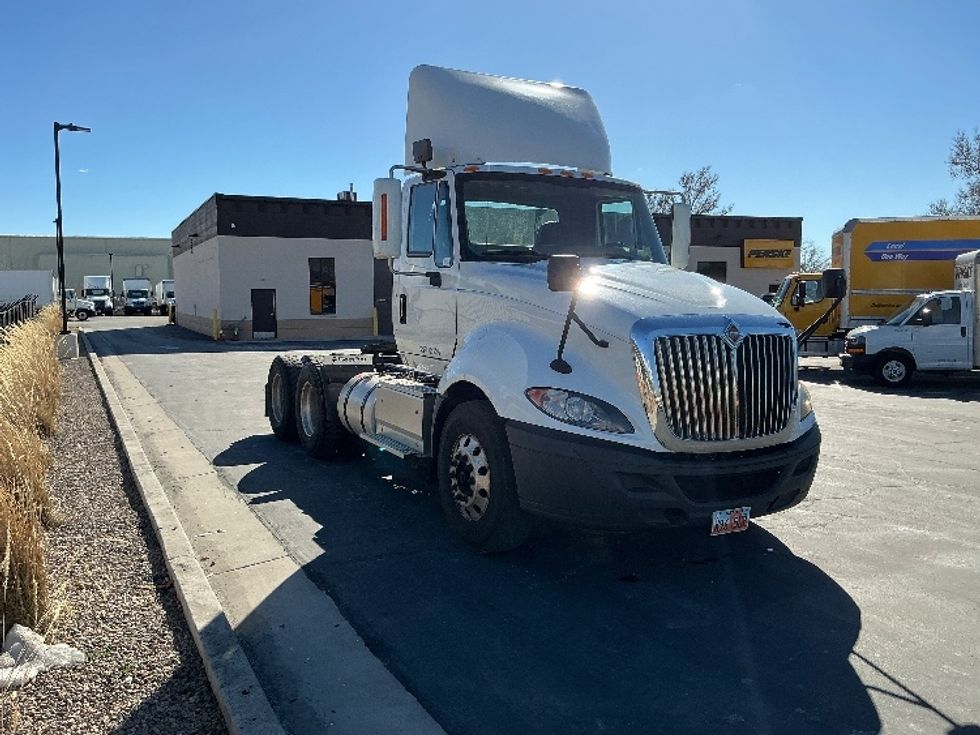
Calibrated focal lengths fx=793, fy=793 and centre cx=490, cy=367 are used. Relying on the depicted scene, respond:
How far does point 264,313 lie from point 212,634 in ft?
98.1

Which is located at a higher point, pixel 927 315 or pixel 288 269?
pixel 288 269

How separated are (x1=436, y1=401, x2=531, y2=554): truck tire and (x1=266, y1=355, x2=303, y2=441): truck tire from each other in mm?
4047

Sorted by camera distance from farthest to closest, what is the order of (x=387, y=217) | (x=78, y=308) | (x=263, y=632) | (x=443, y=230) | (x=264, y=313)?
1. (x=78, y=308)
2. (x=264, y=313)
3. (x=387, y=217)
4. (x=443, y=230)
5. (x=263, y=632)

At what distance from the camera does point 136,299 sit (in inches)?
2253

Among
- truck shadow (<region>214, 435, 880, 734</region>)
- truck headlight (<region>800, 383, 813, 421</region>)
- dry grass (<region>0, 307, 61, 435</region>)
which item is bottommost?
truck shadow (<region>214, 435, 880, 734</region>)

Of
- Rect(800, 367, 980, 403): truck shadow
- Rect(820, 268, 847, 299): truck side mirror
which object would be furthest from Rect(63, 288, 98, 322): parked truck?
Rect(820, 268, 847, 299): truck side mirror

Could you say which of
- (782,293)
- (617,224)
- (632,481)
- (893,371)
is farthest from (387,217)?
(782,293)

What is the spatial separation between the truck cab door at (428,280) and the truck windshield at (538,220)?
210mm

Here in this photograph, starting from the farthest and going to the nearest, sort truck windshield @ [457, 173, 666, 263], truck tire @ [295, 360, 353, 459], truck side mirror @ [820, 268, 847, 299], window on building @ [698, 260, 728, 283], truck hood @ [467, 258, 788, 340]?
window on building @ [698, 260, 728, 283]
truck tire @ [295, 360, 353, 459]
truck windshield @ [457, 173, 666, 263]
truck side mirror @ [820, 268, 847, 299]
truck hood @ [467, 258, 788, 340]

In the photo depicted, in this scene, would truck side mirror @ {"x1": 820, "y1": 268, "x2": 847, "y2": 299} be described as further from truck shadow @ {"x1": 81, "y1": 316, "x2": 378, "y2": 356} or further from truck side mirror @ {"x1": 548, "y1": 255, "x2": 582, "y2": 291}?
truck shadow @ {"x1": 81, "y1": 316, "x2": 378, "y2": 356}

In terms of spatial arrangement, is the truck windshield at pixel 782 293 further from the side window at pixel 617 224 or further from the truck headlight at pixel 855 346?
the side window at pixel 617 224

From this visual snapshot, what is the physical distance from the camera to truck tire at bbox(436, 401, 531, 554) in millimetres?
4965

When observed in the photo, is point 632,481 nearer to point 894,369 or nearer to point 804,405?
point 804,405

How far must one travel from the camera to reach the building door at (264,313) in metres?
32.3
